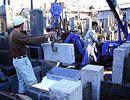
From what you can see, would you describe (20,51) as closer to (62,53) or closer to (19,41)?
(19,41)

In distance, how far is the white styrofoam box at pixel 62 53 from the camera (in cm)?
457

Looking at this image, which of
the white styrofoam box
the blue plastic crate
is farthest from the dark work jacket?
the blue plastic crate

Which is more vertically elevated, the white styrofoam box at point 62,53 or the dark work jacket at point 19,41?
the dark work jacket at point 19,41

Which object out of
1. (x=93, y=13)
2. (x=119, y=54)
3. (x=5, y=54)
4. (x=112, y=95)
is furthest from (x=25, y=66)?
(x=93, y=13)

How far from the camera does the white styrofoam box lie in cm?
457

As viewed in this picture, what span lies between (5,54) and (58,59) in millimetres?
1849

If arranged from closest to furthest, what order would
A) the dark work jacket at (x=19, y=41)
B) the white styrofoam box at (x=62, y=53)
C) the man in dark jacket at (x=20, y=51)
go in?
1. the dark work jacket at (x=19, y=41)
2. the man in dark jacket at (x=20, y=51)
3. the white styrofoam box at (x=62, y=53)

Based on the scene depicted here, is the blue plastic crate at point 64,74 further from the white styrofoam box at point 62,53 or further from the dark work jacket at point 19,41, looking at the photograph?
the dark work jacket at point 19,41

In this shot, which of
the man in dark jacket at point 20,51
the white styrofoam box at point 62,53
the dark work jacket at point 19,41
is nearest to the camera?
the dark work jacket at point 19,41

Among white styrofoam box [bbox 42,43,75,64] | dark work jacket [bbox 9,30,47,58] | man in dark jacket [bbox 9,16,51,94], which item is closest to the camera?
dark work jacket [bbox 9,30,47,58]

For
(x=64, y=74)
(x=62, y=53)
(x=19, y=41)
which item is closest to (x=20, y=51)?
(x=19, y=41)

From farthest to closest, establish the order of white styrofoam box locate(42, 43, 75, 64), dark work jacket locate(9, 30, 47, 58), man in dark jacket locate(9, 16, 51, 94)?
white styrofoam box locate(42, 43, 75, 64) → man in dark jacket locate(9, 16, 51, 94) → dark work jacket locate(9, 30, 47, 58)

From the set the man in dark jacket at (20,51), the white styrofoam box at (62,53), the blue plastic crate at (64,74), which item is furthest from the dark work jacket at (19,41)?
the blue plastic crate at (64,74)

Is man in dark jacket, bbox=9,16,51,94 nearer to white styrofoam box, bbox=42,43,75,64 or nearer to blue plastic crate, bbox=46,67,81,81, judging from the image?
blue plastic crate, bbox=46,67,81,81
